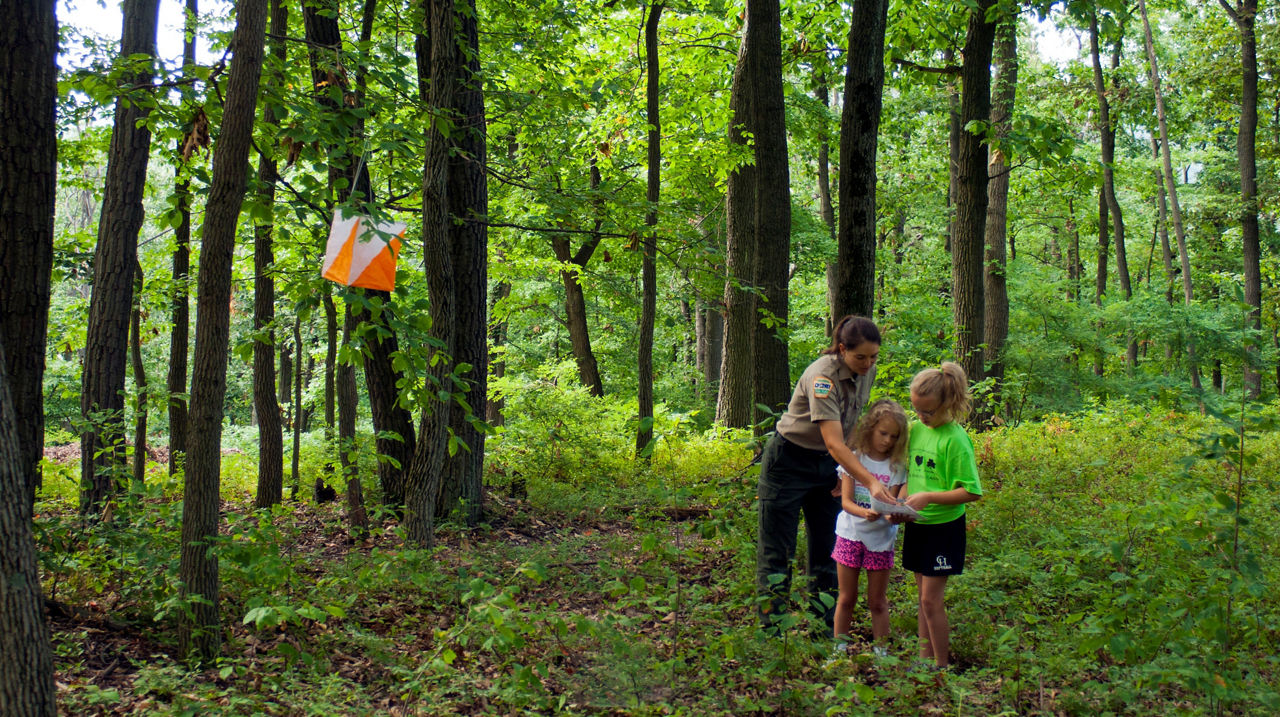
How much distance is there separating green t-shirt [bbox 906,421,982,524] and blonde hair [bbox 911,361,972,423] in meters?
0.09

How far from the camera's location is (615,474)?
33.8ft

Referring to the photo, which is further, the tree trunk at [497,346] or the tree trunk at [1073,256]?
the tree trunk at [1073,256]

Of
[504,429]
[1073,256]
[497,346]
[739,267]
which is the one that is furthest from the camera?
[1073,256]

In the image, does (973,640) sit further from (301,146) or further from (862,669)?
(301,146)

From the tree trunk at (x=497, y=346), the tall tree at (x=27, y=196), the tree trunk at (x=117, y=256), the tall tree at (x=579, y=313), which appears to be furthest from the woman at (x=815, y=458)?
the tall tree at (x=579, y=313)

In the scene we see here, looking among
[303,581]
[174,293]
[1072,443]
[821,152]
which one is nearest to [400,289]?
[303,581]

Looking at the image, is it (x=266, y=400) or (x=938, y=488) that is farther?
(x=266, y=400)

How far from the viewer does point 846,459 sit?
3895 mm

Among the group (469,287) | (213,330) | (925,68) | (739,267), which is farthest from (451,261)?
(925,68)

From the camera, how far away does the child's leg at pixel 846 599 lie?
4195 millimetres

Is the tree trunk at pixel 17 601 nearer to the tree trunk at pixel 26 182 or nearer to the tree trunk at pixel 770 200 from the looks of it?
the tree trunk at pixel 26 182

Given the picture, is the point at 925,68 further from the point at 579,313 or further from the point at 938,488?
the point at 579,313

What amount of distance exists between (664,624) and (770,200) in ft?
18.3

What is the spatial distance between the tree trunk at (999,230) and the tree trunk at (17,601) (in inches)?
416
